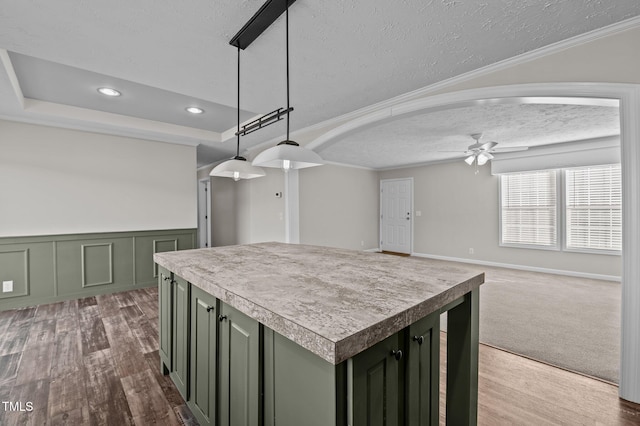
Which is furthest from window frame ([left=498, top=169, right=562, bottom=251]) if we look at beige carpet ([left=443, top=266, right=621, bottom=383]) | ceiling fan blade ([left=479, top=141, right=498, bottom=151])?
ceiling fan blade ([left=479, top=141, right=498, bottom=151])

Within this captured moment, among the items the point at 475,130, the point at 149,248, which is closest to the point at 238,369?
the point at 149,248

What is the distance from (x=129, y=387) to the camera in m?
2.00

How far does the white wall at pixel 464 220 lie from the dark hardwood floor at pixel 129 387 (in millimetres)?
4188

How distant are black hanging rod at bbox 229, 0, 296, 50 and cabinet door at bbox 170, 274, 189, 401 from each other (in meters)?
1.65

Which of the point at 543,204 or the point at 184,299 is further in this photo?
the point at 543,204

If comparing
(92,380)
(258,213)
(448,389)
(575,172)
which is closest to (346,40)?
(448,389)

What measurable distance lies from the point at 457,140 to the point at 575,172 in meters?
2.43

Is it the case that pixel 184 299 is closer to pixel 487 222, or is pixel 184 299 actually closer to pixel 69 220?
pixel 69 220

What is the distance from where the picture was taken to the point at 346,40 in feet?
6.54

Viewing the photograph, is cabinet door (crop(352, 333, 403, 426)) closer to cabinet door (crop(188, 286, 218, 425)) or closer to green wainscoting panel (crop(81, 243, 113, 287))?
cabinet door (crop(188, 286, 218, 425))

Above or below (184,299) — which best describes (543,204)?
above

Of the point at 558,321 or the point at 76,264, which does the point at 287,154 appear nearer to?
the point at 558,321

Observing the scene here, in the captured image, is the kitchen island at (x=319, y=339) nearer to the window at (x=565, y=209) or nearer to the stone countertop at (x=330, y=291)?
the stone countertop at (x=330, y=291)

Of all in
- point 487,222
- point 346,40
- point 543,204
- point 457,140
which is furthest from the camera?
point 487,222
